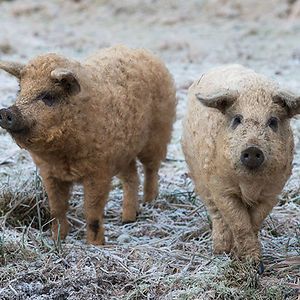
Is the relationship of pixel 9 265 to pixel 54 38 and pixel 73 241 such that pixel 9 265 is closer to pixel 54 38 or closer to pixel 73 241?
pixel 73 241

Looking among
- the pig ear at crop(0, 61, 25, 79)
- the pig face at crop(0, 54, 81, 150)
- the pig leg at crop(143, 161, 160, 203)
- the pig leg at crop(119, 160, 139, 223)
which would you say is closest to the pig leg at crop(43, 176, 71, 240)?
the pig face at crop(0, 54, 81, 150)

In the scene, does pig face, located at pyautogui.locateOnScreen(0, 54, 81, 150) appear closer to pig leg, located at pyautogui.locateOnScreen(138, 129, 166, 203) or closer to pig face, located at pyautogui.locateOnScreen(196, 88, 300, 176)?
pig face, located at pyautogui.locateOnScreen(196, 88, 300, 176)

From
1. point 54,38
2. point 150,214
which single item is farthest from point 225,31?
point 150,214

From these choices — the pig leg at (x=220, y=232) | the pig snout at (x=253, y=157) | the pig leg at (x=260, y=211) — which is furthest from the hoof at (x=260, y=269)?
the pig snout at (x=253, y=157)

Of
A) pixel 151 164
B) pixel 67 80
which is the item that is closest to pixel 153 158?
pixel 151 164

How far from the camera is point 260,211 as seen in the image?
5.46 m

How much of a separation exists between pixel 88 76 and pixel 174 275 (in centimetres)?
149

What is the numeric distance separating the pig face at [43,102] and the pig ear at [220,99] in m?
0.91

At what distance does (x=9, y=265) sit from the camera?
5.39 meters

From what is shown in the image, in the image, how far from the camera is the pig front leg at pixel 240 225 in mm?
5426

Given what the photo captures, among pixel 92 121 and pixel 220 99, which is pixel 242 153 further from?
pixel 92 121

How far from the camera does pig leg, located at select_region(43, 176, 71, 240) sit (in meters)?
6.14

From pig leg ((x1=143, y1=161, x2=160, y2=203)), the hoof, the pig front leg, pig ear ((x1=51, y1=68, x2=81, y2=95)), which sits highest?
pig ear ((x1=51, y1=68, x2=81, y2=95))

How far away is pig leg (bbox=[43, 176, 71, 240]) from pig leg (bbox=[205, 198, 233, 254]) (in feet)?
3.58
